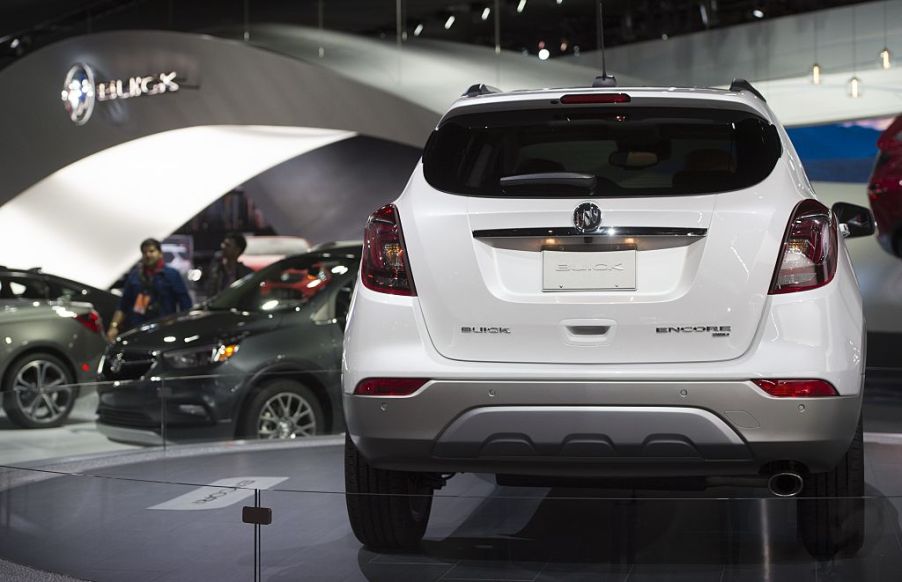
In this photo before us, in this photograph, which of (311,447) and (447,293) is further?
(311,447)

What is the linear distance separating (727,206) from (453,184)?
804 mm

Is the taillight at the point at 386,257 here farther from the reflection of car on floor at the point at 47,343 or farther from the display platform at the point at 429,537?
the reflection of car on floor at the point at 47,343

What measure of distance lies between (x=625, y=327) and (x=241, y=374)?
4.30 meters

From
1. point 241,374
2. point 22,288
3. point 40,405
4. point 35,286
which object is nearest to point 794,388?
point 241,374

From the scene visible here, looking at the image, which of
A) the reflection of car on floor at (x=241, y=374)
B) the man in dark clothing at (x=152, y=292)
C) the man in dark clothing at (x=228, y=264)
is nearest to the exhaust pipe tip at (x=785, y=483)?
the reflection of car on floor at (x=241, y=374)

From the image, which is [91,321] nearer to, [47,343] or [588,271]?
[47,343]

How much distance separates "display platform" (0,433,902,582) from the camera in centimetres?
335

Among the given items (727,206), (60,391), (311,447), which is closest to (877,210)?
(311,447)

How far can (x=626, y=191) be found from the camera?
356cm

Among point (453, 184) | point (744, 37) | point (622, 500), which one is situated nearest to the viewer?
point (622, 500)

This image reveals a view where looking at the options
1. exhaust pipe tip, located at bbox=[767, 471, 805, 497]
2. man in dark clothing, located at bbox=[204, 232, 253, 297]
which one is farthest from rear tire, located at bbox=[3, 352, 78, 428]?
exhaust pipe tip, located at bbox=[767, 471, 805, 497]

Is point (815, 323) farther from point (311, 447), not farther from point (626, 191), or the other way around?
point (311, 447)

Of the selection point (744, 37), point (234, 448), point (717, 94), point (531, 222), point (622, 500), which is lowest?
point (234, 448)

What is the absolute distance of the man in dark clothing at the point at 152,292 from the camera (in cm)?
983
